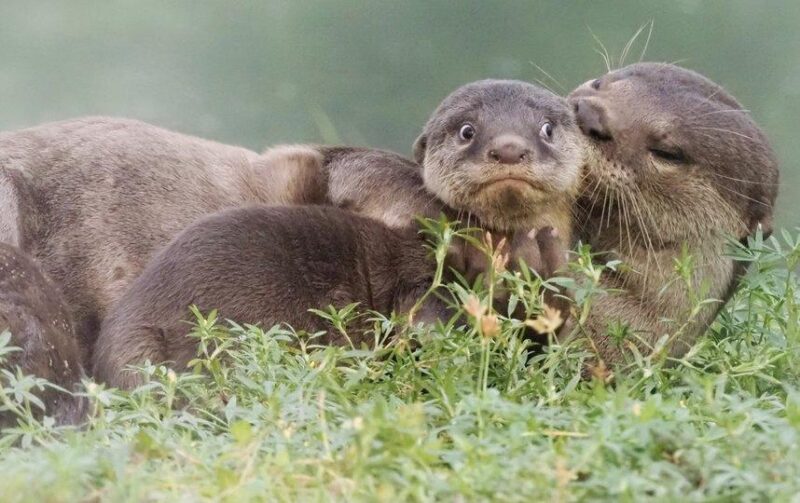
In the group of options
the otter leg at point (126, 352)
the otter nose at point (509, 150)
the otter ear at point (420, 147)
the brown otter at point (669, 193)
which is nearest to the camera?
the otter leg at point (126, 352)

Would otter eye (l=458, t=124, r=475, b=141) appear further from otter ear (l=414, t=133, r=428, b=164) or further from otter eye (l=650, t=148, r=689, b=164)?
otter eye (l=650, t=148, r=689, b=164)

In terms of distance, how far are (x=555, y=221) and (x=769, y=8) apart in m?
3.11

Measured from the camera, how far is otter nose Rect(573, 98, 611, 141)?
16.1 ft

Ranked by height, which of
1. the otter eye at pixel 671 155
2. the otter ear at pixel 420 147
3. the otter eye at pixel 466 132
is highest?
the otter eye at pixel 466 132

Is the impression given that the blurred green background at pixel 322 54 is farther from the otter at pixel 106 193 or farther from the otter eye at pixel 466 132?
the otter eye at pixel 466 132

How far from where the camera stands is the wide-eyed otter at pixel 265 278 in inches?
176

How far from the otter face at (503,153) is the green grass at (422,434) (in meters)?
0.74

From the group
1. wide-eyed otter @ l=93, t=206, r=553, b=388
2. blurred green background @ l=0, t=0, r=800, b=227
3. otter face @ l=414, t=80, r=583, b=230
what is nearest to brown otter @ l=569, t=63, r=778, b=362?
otter face @ l=414, t=80, r=583, b=230

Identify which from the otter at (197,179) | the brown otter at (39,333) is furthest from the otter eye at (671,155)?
the brown otter at (39,333)

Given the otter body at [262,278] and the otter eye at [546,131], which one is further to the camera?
the otter eye at [546,131]

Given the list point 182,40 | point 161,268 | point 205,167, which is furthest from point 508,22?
point 161,268

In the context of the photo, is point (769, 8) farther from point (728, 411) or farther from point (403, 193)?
point (728, 411)

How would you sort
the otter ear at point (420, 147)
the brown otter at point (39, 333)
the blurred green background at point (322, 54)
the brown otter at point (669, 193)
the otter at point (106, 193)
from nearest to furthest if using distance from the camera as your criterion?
1. the brown otter at point (39, 333)
2. the brown otter at point (669, 193)
3. the otter ear at point (420, 147)
4. the otter at point (106, 193)
5. the blurred green background at point (322, 54)

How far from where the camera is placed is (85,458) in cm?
281
